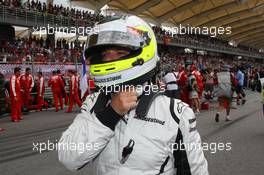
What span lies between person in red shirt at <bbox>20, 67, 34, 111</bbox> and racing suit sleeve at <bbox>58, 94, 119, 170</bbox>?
10.9 metres

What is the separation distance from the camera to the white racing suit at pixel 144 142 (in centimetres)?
167

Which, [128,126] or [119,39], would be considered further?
[119,39]

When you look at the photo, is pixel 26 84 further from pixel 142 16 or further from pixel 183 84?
pixel 142 16

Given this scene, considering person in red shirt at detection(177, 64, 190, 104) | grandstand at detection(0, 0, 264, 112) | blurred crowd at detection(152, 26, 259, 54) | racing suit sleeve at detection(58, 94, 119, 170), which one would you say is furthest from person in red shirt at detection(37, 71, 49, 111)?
blurred crowd at detection(152, 26, 259, 54)

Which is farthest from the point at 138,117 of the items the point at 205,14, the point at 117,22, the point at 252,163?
the point at 205,14

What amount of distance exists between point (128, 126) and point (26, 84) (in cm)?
1141

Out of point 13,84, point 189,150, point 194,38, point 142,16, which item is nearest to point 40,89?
point 13,84

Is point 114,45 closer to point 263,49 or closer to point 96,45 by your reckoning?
point 96,45

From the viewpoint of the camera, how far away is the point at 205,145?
6.79m

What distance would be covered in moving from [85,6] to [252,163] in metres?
30.1

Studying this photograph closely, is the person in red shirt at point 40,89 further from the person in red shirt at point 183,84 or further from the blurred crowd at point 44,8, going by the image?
the blurred crowd at point 44,8

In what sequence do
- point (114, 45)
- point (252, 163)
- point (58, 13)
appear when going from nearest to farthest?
point (114, 45)
point (252, 163)
point (58, 13)

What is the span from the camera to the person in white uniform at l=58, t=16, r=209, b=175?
1677 millimetres

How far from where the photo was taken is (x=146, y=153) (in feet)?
5.48
